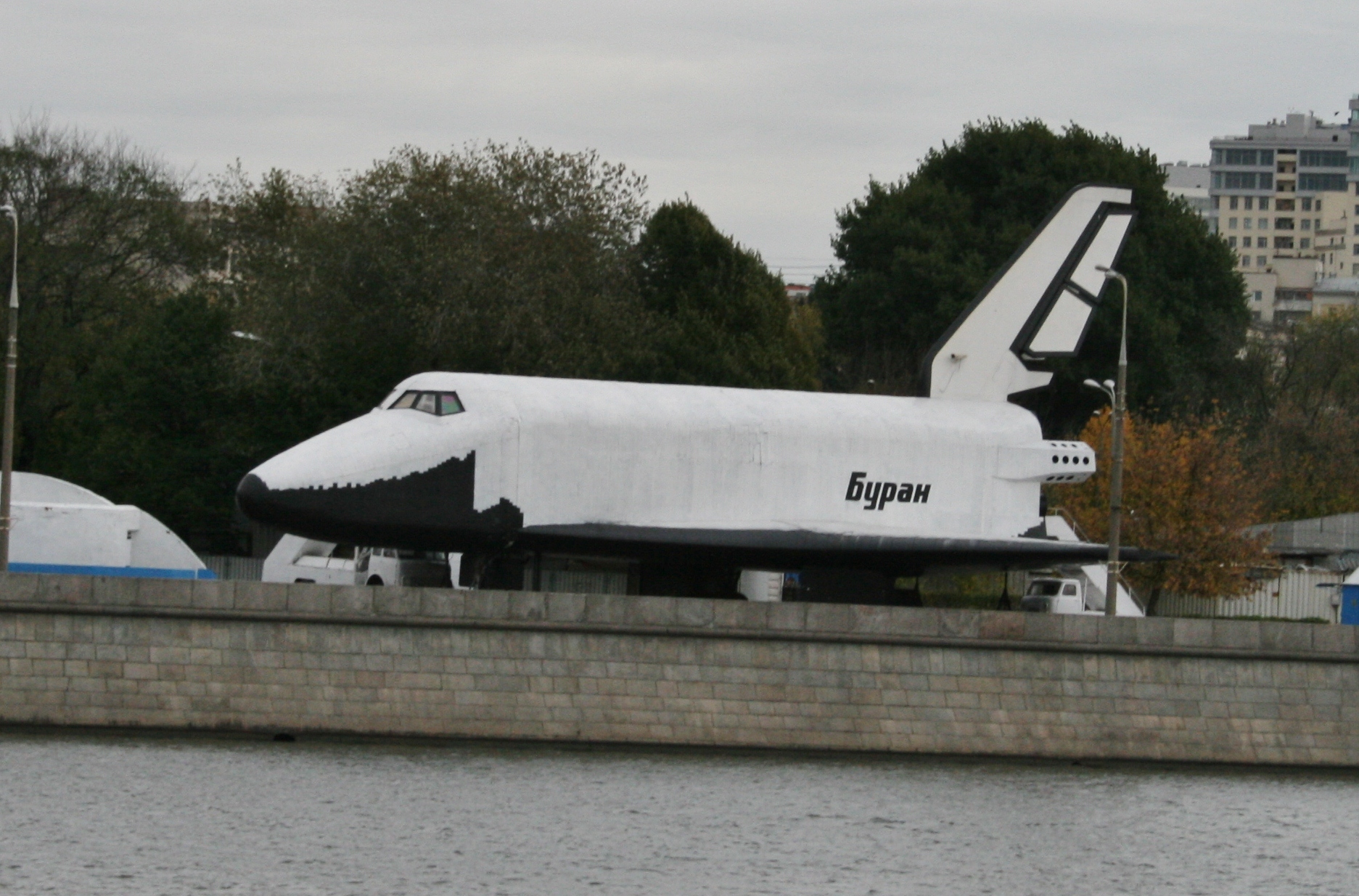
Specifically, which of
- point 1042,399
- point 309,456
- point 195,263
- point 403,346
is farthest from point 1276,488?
point 309,456

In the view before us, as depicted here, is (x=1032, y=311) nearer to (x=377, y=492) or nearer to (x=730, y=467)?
(x=730, y=467)

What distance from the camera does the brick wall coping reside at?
28.6m

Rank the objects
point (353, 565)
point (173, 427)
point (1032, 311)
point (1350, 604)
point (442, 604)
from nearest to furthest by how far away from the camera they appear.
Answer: point (442, 604) → point (1032, 311) → point (353, 565) → point (1350, 604) → point (173, 427)

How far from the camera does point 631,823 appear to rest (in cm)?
2514

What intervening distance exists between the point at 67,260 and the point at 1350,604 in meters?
36.7

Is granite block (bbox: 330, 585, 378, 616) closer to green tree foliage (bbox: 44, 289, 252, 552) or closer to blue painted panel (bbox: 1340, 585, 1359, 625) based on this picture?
blue painted panel (bbox: 1340, 585, 1359, 625)

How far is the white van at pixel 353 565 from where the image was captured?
36594 millimetres

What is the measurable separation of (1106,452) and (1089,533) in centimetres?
299

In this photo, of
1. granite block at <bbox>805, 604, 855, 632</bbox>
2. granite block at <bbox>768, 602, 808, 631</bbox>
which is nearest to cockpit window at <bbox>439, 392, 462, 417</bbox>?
granite block at <bbox>768, 602, 808, 631</bbox>

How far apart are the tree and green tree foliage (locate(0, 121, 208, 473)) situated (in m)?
28.1

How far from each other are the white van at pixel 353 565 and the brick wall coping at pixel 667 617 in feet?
20.7

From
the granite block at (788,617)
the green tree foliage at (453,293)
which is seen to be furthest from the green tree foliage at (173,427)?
the granite block at (788,617)

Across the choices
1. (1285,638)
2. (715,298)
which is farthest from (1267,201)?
(1285,638)

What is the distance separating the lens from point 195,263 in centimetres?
6619
